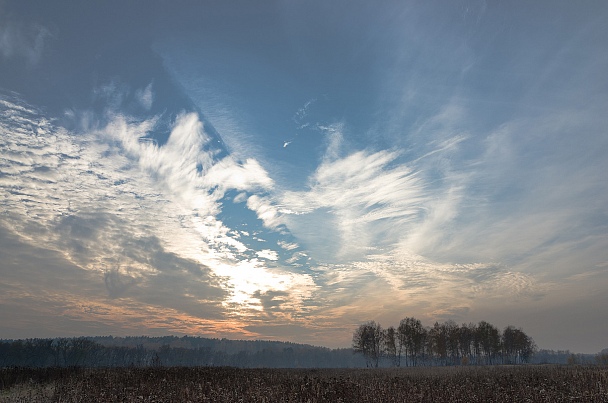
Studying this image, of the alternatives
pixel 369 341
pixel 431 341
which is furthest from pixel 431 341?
pixel 369 341

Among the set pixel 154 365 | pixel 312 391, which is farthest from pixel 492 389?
pixel 154 365

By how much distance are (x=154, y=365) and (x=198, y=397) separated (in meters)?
15.6

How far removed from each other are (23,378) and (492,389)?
2756 cm

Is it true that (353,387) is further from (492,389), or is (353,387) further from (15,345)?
(15,345)

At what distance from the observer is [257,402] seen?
11977 mm

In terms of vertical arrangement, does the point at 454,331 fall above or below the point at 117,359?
above

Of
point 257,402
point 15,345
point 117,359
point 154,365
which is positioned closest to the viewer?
point 257,402

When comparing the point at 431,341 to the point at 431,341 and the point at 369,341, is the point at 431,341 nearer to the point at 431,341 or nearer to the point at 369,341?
the point at 431,341

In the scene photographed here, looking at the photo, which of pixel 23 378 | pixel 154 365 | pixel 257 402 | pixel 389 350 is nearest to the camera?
pixel 257 402

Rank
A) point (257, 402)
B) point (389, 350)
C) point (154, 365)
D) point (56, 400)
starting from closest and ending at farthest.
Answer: point (257, 402) < point (56, 400) < point (154, 365) < point (389, 350)

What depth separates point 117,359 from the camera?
154375mm

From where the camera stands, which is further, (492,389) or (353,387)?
(492,389)

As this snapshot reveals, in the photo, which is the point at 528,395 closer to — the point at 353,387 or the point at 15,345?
the point at 353,387

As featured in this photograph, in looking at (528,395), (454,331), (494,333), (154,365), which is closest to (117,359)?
(454,331)
